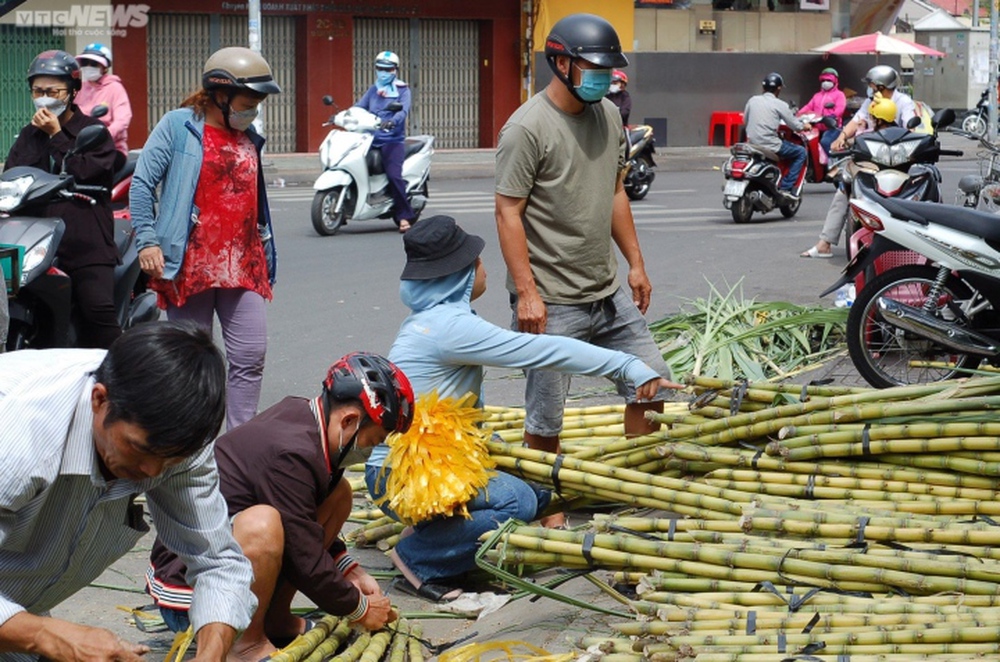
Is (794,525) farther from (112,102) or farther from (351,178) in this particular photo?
(351,178)

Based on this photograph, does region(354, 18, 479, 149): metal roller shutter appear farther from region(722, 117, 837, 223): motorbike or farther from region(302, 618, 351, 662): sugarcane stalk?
region(302, 618, 351, 662): sugarcane stalk

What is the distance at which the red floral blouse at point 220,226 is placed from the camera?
5.93m

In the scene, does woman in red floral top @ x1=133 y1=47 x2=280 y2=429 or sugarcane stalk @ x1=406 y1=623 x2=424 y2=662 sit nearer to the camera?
sugarcane stalk @ x1=406 y1=623 x2=424 y2=662

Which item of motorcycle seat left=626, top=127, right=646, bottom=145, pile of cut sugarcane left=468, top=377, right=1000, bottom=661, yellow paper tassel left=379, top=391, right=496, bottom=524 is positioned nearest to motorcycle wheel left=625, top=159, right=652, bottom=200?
motorcycle seat left=626, top=127, right=646, bottom=145

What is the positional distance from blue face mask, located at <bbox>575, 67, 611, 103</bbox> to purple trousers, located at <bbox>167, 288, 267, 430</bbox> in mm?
1767

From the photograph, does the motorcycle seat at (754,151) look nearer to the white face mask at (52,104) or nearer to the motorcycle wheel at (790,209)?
the motorcycle wheel at (790,209)

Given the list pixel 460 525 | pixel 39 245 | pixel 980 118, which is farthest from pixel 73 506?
pixel 980 118

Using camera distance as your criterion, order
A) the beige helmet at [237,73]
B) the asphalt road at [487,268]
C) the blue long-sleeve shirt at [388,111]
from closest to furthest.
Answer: the beige helmet at [237,73], the asphalt road at [487,268], the blue long-sleeve shirt at [388,111]

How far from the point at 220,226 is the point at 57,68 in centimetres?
149

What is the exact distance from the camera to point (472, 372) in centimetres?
481

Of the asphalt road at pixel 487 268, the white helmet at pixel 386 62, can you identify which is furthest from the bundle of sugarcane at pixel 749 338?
the white helmet at pixel 386 62

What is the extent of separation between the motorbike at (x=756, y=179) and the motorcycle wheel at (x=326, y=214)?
4.05m

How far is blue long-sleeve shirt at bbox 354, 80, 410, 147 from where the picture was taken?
13.8 meters

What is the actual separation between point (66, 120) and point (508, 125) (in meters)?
2.88
